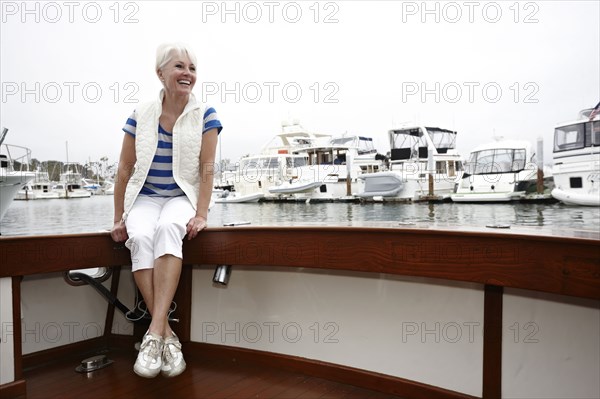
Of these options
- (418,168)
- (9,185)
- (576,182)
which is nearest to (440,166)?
(418,168)

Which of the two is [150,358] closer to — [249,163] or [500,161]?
[500,161]

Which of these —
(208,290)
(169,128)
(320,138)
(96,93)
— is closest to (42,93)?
(96,93)

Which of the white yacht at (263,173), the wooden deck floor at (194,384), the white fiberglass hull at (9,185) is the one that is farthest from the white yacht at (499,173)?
the wooden deck floor at (194,384)

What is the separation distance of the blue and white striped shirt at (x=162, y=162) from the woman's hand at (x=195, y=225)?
16cm

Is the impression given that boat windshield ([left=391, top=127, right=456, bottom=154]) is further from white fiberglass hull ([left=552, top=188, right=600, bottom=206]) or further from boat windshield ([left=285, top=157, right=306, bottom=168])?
white fiberglass hull ([left=552, top=188, right=600, bottom=206])

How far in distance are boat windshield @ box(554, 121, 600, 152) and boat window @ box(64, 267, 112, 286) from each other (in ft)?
43.6

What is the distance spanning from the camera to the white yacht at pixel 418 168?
16.0m

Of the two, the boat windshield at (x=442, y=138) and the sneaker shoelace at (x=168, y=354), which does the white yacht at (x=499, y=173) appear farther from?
the sneaker shoelace at (x=168, y=354)

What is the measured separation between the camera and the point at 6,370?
1.37m

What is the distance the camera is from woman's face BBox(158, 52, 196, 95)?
1423 mm

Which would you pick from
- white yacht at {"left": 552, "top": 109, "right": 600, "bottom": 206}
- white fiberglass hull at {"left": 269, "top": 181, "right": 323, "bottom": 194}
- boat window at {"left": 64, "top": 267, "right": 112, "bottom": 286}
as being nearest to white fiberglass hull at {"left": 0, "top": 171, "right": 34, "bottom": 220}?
boat window at {"left": 64, "top": 267, "right": 112, "bottom": 286}

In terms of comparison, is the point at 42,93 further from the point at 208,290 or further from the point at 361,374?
the point at 361,374

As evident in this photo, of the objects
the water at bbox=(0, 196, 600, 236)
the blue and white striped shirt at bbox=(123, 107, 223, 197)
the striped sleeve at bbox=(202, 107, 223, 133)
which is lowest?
the water at bbox=(0, 196, 600, 236)

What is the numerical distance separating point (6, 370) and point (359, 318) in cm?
126
